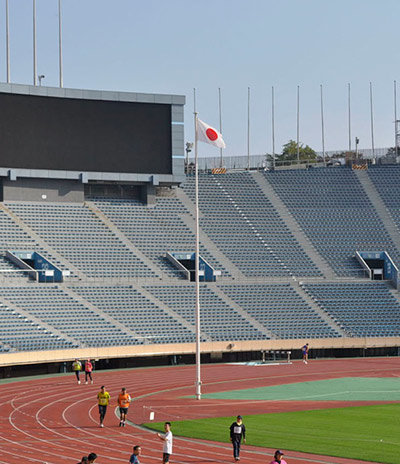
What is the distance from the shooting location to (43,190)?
70.6 meters

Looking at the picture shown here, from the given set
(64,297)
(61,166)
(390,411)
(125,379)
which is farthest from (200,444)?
(61,166)

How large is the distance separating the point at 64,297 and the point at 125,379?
1157cm

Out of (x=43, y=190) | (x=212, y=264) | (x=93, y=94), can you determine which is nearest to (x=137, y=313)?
(x=212, y=264)

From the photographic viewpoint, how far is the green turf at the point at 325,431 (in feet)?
95.3

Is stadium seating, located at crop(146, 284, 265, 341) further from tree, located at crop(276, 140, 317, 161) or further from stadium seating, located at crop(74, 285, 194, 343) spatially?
tree, located at crop(276, 140, 317, 161)

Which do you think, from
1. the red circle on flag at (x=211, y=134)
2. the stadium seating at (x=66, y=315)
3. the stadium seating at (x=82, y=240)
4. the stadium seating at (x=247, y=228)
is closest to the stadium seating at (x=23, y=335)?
the stadium seating at (x=66, y=315)

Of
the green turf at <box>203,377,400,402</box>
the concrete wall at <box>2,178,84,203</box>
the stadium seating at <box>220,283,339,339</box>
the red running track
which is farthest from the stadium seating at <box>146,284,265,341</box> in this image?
the green turf at <box>203,377,400,402</box>

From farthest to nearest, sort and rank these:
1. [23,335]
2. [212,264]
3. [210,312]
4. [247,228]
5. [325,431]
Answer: [247,228], [212,264], [210,312], [23,335], [325,431]

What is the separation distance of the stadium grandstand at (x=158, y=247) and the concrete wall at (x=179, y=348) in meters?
0.08

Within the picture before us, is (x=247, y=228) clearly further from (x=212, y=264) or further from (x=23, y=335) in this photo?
(x=23, y=335)

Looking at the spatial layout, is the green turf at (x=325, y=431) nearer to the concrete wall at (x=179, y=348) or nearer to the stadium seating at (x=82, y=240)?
the concrete wall at (x=179, y=348)

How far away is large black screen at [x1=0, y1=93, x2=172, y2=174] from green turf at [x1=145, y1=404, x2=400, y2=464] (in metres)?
36.1

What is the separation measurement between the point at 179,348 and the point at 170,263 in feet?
36.2

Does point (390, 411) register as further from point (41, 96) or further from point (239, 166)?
point (239, 166)
